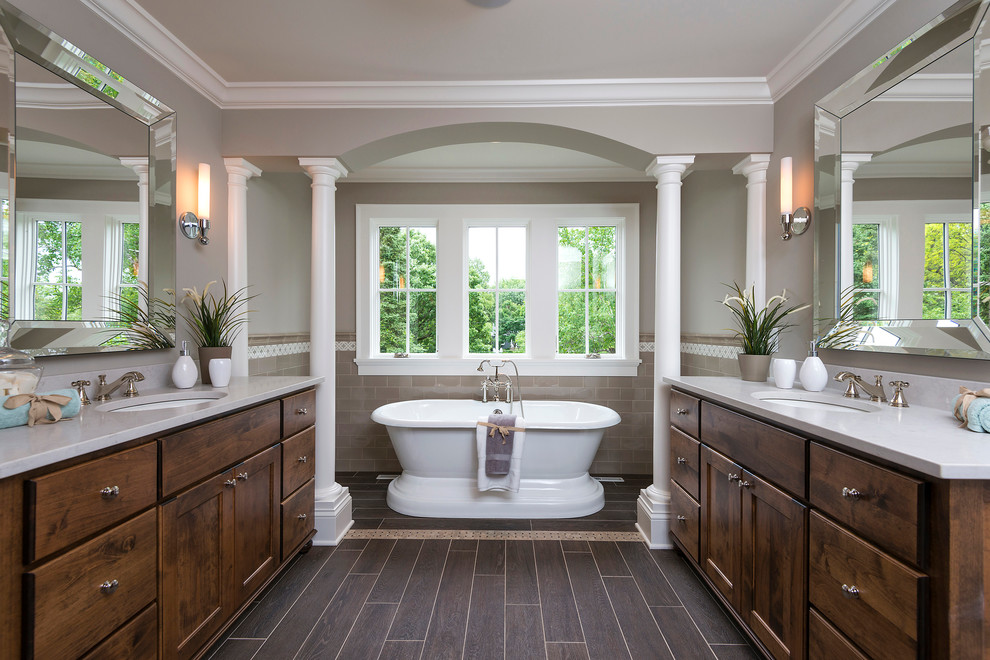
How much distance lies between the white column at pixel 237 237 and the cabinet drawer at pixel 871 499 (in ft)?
9.27

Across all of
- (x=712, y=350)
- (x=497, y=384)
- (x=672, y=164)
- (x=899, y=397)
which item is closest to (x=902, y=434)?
(x=899, y=397)

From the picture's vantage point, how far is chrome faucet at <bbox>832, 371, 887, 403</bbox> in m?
1.77

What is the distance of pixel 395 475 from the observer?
12.7 ft

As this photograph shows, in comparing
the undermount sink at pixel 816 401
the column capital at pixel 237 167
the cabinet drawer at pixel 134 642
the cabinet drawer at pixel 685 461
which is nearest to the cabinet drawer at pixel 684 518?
the cabinet drawer at pixel 685 461

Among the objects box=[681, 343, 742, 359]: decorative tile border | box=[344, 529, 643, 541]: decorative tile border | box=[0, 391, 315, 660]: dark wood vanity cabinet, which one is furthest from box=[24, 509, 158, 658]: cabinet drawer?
box=[681, 343, 742, 359]: decorative tile border

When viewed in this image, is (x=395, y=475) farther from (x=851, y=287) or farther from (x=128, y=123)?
(x=851, y=287)

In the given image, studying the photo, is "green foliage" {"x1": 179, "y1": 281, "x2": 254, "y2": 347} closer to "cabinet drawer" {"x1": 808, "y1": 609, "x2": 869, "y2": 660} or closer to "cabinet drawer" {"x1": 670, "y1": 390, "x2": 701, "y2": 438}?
"cabinet drawer" {"x1": 670, "y1": 390, "x2": 701, "y2": 438}

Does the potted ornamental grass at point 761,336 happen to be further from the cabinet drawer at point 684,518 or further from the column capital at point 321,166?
the column capital at point 321,166

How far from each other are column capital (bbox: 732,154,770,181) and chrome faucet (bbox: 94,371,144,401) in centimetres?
323

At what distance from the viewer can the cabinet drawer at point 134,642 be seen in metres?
1.21

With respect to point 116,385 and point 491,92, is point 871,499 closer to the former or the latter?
point 491,92

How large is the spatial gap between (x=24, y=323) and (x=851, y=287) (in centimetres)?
318

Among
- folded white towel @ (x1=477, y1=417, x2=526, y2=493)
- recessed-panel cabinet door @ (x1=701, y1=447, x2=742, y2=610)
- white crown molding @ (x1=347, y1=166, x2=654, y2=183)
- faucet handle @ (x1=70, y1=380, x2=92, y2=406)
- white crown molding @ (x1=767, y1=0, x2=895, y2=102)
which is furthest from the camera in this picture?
white crown molding @ (x1=347, y1=166, x2=654, y2=183)

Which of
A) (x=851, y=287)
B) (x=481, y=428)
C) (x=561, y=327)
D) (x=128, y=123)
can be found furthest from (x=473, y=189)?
(x=851, y=287)
